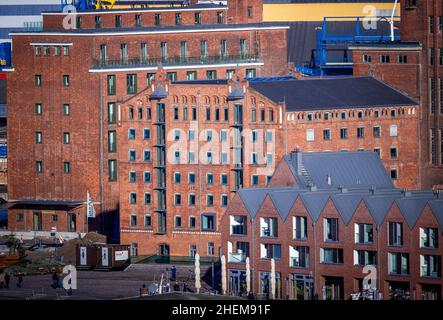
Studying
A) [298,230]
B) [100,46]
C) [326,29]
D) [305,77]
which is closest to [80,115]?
[100,46]

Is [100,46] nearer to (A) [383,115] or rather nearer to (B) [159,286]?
(A) [383,115]

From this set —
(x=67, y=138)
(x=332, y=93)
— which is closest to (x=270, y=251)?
(x=332, y=93)

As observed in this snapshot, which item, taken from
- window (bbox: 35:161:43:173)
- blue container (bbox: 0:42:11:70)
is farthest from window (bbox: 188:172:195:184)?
blue container (bbox: 0:42:11:70)

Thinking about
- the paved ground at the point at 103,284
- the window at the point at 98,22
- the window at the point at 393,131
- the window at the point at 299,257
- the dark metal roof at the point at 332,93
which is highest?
the window at the point at 98,22

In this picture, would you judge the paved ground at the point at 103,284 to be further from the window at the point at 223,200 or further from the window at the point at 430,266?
the window at the point at 430,266

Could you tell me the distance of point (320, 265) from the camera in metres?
106

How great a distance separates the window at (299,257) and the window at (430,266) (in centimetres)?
752

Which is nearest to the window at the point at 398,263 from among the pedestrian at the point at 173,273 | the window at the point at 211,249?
the pedestrian at the point at 173,273

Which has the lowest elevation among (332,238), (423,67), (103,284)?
(103,284)

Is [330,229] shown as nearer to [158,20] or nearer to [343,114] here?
[343,114]

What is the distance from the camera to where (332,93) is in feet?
433

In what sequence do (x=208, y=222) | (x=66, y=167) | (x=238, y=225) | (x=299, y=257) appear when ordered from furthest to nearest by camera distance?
(x=66, y=167) → (x=208, y=222) → (x=238, y=225) → (x=299, y=257)

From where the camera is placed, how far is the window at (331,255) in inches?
4151

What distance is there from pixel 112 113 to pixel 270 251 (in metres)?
34.0
